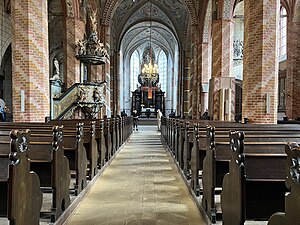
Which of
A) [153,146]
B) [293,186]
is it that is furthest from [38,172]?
[153,146]

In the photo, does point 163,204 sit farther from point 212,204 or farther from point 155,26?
point 155,26

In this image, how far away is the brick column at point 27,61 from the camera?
25.9 feet

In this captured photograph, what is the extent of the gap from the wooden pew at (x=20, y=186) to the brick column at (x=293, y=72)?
12.2 meters

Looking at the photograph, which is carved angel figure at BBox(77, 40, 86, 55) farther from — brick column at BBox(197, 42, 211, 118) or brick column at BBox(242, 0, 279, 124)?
brick column at BBox(242, 0, 279, 124)

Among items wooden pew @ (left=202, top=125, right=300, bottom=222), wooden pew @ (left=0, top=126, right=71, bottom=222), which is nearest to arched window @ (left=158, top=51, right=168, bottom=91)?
wooden pew @ (left=202, top=125, right=300, bottom=222)

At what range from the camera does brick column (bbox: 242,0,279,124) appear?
25.6 ft

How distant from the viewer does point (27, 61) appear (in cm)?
790

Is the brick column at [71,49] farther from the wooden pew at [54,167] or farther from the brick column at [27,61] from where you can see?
the wooden pew at [54,167]

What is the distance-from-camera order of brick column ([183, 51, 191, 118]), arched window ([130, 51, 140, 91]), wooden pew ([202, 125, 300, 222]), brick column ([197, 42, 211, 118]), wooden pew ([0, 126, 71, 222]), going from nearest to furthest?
wooden pew ([0, 126, 71, 222]), wooden pew ([202, 125, 300, 222]), brick column ([197, 42, 211, 118]), brick column ([183, 51, 191, 118]), arched window ([130, 51, 140, 91])

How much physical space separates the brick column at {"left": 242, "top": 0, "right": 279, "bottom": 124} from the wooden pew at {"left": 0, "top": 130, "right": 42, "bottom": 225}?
642 cm

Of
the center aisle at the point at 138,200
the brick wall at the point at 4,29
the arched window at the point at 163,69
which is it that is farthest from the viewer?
the arched window at the point at 163,69

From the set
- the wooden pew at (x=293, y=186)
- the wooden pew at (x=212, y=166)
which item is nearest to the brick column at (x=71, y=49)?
the wooden pew at (x=212, y=166)

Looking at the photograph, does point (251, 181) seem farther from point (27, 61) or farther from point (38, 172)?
point (27, 61)

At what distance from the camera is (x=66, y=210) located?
140 inches
